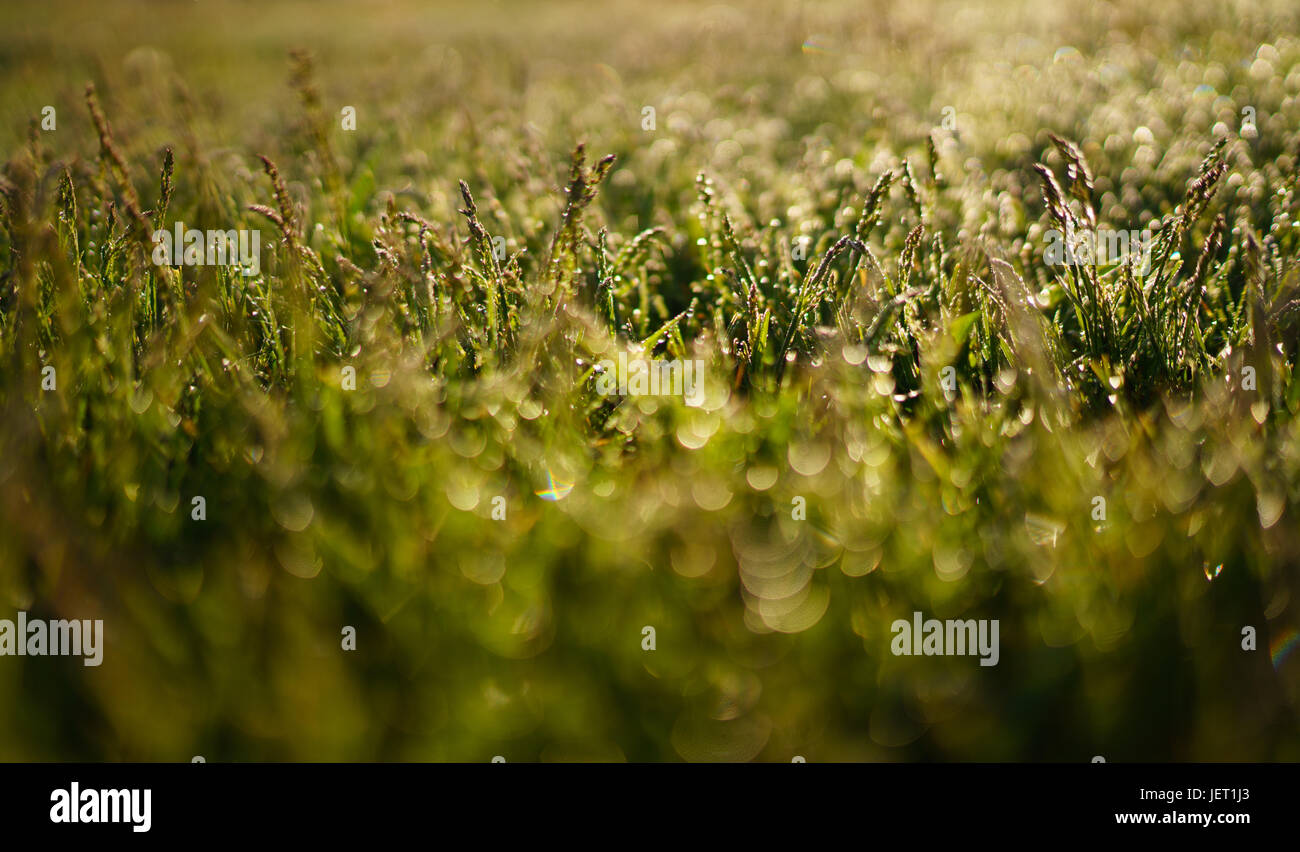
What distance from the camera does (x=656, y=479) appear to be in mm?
1514

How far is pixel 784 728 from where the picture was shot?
1138mm

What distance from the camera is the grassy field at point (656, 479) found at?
115 cm

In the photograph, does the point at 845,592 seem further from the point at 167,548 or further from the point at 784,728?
the point at 167,548

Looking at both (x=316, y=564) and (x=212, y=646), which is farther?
(x=316, y=564)

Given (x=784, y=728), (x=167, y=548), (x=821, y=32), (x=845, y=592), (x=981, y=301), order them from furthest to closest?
(x=821, y=32) → (x=981, y=301) → (x=167, y=548) → (x=845, y=592) → (x=784, y=728)

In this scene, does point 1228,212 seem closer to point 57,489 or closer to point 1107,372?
point 1107,372

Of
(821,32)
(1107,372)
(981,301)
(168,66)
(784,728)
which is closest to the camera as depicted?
(784,728)

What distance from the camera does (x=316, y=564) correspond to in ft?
4.32

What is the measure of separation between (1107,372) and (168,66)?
7.19m

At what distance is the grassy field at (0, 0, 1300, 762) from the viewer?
1.15 m

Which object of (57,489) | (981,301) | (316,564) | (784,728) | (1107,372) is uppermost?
(981,301)
